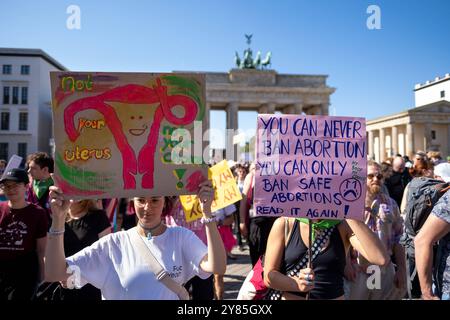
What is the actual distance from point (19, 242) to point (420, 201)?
371 cm

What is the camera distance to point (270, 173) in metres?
2.55

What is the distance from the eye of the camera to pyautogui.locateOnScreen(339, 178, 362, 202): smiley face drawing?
2.50 meters

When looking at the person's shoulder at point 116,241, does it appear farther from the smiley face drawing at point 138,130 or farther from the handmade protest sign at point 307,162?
→ the handmade protest sign at point 307,162

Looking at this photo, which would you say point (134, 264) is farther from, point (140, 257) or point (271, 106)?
point (271, 106)

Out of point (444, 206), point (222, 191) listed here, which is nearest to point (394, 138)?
point (222, 191)

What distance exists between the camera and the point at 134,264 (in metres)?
2.20

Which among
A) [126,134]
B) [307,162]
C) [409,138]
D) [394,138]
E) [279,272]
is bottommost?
[279,272]

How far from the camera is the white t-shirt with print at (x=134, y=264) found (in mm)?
2152

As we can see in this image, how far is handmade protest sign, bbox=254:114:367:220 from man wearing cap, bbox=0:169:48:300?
214cm

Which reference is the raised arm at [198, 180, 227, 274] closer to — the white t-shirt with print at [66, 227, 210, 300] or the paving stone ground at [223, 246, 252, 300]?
the white t-shirt with print at [66, 227, 210, 300]

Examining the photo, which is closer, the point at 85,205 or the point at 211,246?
the point at 211,246
